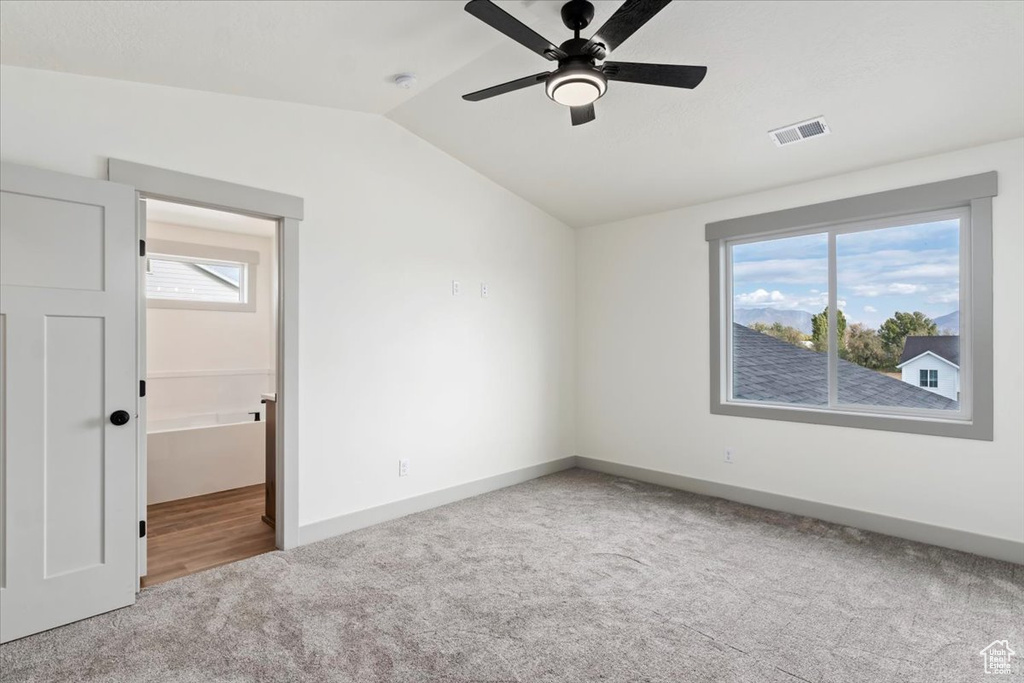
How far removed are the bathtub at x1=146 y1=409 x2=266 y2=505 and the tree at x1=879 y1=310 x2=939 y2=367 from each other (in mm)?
5136

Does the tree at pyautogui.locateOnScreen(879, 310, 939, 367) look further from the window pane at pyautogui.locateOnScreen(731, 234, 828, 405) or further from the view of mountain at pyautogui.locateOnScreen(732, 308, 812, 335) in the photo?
the view of mountain at pyautogui.locateOnScreen(732, 308, 812, 335)

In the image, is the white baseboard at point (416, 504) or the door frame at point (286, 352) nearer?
the door frame at point (286, 352)

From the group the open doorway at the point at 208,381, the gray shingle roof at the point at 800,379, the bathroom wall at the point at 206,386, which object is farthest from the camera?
the bathroom wall at the point at 206,386

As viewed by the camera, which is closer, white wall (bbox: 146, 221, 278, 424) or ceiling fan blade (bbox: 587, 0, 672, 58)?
ceiling fan blade (bbox: 587, 0, 672, 58)

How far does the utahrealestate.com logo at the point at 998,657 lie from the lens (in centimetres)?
209

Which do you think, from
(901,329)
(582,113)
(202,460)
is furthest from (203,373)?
(901,329)

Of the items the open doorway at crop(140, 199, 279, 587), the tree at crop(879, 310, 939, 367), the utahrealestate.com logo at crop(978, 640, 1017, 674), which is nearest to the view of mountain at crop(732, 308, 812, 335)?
the tree at crop(879, 310, 939, 367)

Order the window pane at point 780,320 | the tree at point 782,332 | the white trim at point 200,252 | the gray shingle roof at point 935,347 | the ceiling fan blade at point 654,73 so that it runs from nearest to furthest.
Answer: the ceiling fan blade at point 654,73 → the gray shingle roof at point 935,347 → the window pane at point 780,320 → the tree at point 782,332 → the white trim at point 200,252

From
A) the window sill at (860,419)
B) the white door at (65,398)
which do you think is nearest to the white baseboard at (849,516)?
the window sill at (860,419)

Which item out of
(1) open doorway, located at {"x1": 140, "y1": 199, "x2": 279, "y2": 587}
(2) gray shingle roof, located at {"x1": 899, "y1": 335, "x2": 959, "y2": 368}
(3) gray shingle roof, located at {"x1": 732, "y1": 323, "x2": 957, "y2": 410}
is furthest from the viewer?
(1) open doorway, located at {"x1": 140, "y1": 199, "x2": 279, "y2": 587}

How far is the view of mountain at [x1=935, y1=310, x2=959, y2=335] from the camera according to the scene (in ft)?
11.3

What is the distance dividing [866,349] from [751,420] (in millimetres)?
962

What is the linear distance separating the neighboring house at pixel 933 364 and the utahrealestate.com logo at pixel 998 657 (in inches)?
67.7

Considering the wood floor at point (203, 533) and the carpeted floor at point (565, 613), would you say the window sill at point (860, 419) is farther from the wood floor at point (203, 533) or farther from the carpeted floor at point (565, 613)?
the wood floor at point (203, 533)
